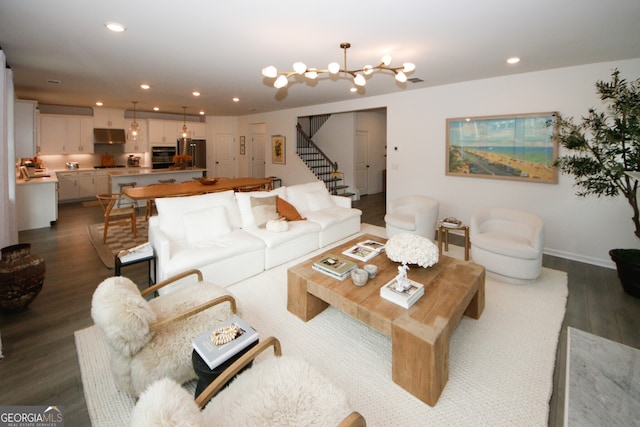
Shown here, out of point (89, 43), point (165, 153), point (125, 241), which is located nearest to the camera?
point (89, 43)

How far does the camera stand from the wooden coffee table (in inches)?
74.2

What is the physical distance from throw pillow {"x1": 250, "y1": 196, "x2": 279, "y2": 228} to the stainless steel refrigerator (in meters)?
6.89

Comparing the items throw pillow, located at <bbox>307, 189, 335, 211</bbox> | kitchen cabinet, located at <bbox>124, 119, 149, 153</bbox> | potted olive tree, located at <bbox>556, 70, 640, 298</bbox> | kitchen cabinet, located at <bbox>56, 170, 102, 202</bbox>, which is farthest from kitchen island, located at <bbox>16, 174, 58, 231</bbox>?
potted olive tree, located at <bbox>556, 70, 640, 298</bbox>

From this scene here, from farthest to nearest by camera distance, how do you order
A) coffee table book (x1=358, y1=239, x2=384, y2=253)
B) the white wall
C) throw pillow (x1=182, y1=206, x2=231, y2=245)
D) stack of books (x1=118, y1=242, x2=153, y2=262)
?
the white wall
throw pillow (x1=182, y1=206, x2=231, y2=245)
coffee table book (x1=358, y1=239, x2=384, y2=253)
stack of books (x1=118, y1=242, x2=153, y2=262)

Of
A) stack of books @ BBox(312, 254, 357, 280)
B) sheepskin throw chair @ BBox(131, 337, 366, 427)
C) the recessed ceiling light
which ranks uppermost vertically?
the recessed ceiling light

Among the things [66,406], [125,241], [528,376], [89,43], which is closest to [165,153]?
[125,241]

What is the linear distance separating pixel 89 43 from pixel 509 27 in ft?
14.4

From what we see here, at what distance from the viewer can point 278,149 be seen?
897 centimetres

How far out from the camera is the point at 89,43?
327 cm

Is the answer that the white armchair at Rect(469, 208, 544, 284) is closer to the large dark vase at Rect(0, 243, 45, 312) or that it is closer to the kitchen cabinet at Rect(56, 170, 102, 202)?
the large dark vase at Rect(0, 243, 45, 312)

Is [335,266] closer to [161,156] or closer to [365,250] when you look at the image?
[365,250]

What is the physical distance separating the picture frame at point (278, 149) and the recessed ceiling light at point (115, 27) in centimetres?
588

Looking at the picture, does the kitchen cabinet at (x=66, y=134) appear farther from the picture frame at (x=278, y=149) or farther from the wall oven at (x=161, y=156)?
the picture frame at (x=278, y=149)

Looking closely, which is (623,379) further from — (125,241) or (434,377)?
(125,241)
